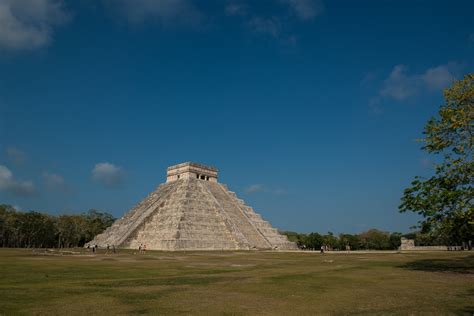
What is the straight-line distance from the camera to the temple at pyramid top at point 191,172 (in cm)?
6586

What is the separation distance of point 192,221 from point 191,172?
16.6 metres

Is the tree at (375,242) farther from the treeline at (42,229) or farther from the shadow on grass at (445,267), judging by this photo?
the shadow on grass at (445,267)

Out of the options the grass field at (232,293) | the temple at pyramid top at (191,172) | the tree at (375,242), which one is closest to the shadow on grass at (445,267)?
the grass field at (232,293)

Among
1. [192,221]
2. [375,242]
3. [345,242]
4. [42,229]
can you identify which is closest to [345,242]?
[345,242]

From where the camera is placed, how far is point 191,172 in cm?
6588

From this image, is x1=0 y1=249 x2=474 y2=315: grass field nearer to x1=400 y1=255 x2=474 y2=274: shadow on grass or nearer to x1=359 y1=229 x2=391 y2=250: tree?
x1=400 y1=255 x2=474 y2=274: shadow on grass

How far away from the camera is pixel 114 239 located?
53.0 m

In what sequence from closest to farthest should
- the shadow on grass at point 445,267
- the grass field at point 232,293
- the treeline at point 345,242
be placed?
the grass field at point 232,293
the shadow on grass at point 445,267
the treeline at point 345,242

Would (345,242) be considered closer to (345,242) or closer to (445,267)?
(345,242)

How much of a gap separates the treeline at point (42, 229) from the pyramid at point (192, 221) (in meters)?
18.4

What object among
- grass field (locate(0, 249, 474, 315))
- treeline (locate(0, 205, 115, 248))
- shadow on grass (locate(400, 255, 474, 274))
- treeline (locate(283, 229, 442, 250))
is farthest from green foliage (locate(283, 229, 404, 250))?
grass field (locate(0, 249, 474, 315))

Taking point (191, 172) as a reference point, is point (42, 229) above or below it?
below

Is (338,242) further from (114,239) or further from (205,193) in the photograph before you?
(114,239)

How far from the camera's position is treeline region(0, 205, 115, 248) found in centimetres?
6881
